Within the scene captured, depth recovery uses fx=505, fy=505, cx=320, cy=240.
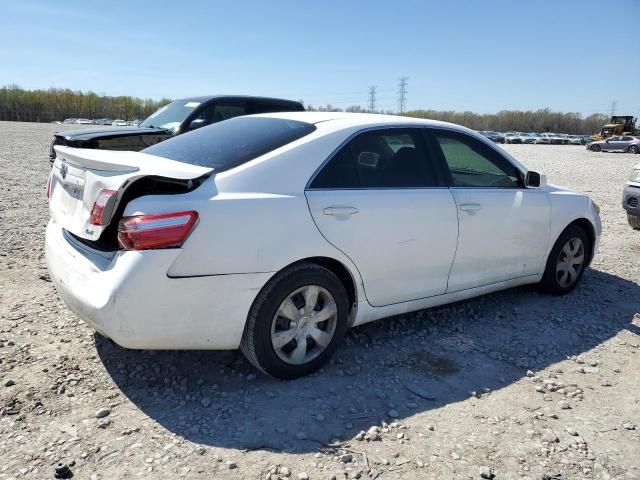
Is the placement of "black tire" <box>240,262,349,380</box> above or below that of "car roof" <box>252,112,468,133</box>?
below

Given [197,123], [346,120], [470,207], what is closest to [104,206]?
[346,120]

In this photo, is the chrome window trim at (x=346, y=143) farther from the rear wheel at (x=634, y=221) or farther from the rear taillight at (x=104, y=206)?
the rear wheel at (x=634, y=221)

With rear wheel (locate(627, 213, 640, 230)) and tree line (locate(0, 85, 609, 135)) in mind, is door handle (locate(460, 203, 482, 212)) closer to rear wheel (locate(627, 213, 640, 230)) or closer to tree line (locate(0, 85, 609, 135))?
rear wheel (locate(627, 213, 640, 230))

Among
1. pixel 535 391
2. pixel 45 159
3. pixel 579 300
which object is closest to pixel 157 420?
pixel 535 391

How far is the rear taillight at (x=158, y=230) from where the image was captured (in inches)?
102

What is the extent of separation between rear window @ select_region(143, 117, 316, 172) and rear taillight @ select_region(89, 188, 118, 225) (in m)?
0.57

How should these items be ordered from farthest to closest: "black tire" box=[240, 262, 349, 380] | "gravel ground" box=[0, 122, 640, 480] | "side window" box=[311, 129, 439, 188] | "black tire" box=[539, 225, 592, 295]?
"black tire" box=[539, 225, 592, 295] → "side window" box=[311, 129, 439, 188] → "black tire" box=[240, 262, 349, 380] → "gravel ground" box=[0, 122, 640, 480]

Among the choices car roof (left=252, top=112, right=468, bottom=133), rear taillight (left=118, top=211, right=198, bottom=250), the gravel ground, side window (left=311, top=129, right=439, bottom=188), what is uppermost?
car roof (left=252, top=112, right=468, bottom=133)

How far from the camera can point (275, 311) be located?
294cm

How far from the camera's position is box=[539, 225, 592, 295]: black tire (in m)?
4.72

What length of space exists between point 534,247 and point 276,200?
266cm

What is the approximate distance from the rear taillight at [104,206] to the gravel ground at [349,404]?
101cm

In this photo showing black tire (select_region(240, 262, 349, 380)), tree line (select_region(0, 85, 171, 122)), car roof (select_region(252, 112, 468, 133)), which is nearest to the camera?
black tire (select_region(240, 262, 349, 380))

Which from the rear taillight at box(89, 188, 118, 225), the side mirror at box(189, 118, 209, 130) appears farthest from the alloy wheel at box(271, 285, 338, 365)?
the side mirror at box(189, 118, 209, 130)
